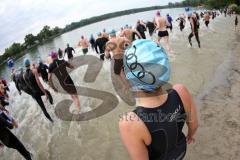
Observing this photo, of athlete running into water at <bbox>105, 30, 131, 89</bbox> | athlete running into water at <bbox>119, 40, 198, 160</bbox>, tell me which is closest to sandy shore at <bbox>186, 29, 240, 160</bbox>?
athlete running into water at <bbox>105, 30, 131, 89</bbox>

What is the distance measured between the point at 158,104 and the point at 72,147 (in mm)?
5517

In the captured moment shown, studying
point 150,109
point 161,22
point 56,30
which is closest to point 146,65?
point 150,109

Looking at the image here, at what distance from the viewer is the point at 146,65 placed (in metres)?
1.83

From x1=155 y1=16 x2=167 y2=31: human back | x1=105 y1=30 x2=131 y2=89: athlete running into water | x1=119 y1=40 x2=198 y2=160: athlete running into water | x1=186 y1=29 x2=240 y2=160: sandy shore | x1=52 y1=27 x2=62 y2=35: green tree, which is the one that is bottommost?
x1=52 y1=27 x2=62 y2=35: green tree

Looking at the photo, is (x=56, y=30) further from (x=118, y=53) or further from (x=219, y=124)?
(x=219, y=124)

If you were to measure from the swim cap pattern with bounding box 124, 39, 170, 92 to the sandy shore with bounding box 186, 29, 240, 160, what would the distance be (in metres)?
3.44

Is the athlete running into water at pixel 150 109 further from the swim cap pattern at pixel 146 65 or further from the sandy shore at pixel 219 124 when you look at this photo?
the sandy shore at pixel 219 124

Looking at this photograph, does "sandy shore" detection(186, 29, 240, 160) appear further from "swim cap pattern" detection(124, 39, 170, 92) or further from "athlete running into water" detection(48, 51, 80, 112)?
"athlete running into water" detection(48, 51, 80, 112)

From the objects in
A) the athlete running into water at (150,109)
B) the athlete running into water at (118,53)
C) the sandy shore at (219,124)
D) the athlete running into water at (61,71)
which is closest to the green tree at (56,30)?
the athlete running into water at (118,53)

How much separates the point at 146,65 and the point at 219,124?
460 cm

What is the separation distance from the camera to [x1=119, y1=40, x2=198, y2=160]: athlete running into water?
1.84 m

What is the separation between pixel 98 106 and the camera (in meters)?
9.45

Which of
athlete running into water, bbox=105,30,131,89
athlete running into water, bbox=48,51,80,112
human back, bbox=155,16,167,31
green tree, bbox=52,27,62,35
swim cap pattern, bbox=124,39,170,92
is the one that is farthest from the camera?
green tree, bbox=52,27,62,35

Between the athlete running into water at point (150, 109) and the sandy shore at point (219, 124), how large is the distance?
321 cm
